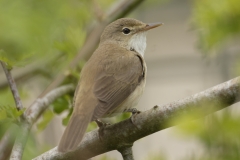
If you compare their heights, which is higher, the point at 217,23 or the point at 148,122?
the point at 217,23

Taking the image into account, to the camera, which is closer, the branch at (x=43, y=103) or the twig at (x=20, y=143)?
the twig at (x=20, y=143)

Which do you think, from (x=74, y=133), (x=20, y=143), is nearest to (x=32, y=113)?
(x=74, y=133)

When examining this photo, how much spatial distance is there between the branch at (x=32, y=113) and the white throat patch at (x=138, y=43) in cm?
78

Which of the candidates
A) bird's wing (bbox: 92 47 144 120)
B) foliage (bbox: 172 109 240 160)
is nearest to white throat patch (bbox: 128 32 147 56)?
bird's wing (bbox: 92 47 144 120)

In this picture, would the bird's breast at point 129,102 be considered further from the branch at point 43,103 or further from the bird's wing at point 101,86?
the branch at point 43,103

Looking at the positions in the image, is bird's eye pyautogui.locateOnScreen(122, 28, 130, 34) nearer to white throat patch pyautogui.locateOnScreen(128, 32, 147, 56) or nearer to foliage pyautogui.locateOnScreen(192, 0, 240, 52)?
white throat patch pyautogui.locateOnScreen(128, 32, 147, 56)

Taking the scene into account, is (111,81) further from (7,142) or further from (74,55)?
(7,142)

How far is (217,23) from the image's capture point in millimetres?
2930

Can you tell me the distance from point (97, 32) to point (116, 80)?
94 centimetres

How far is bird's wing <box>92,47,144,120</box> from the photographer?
11.0ft

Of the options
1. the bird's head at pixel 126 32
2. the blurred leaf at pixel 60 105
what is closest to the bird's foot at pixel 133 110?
the blurred leaf at pixel 60 105

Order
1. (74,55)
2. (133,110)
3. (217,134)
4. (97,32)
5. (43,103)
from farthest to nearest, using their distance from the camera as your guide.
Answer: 1. (97,32)
2. (74,55)
3. (43,103)
4. (133,110)
5. (217,134)

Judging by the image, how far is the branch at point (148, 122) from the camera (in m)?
2.34

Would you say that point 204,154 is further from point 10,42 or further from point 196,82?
point 196,82
